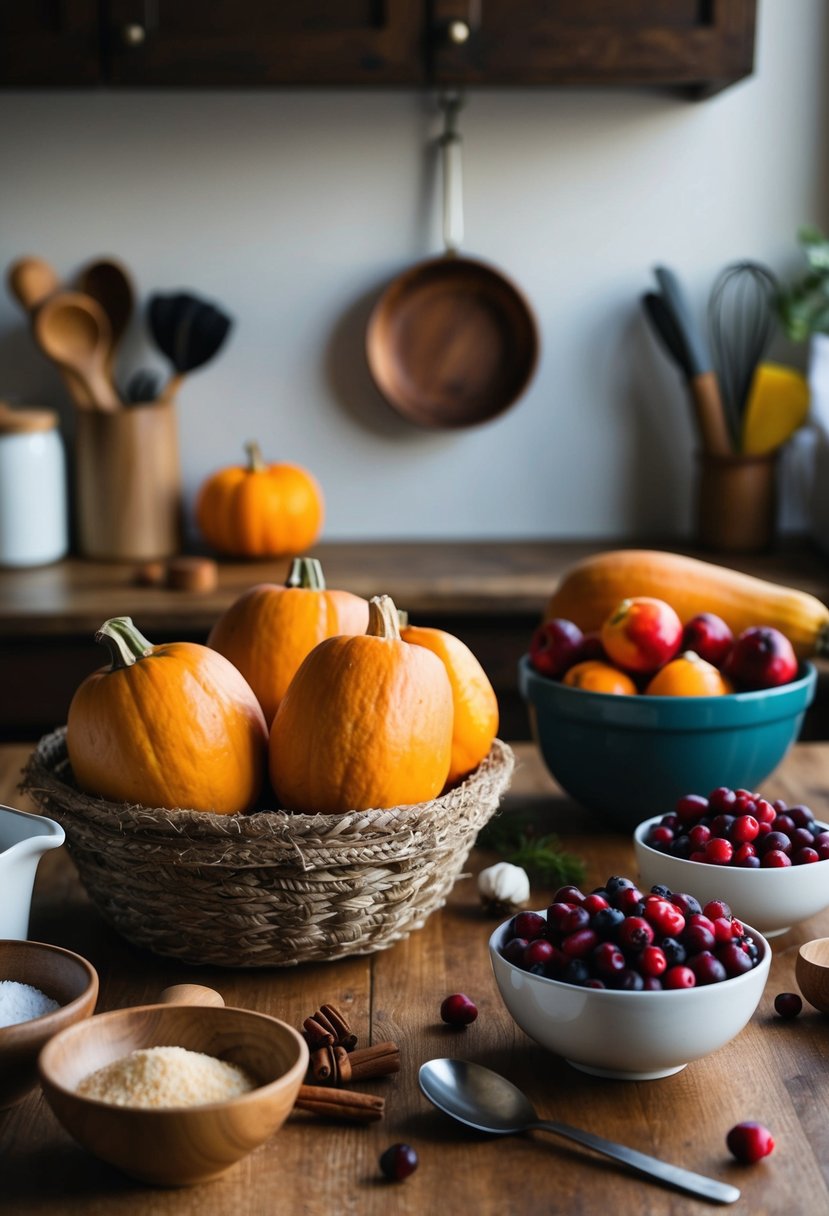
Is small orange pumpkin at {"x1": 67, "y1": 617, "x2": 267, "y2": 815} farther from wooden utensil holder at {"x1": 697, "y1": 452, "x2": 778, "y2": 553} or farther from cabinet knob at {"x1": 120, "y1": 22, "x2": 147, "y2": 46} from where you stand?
wooden utensil holder at {"x1": 697, "y1": 452, "x2": 778, "y2": 553}

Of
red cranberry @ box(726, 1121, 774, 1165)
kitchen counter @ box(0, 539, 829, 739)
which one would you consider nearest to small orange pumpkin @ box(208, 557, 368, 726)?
red cranberry @ box(726, 1121, 774, 1165)

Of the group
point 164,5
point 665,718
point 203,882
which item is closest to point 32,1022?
point 203,882

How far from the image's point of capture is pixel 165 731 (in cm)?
92

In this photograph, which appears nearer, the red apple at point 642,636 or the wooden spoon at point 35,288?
the red apple at point 642,636

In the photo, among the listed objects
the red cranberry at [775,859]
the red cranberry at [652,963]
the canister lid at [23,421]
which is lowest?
the red cranberry at [775,859]

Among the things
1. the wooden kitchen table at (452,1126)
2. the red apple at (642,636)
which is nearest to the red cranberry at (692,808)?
the wooden kitchen table at (452,1126)

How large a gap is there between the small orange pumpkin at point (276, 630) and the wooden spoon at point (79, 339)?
1.60m

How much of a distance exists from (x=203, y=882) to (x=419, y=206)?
2.07 meters

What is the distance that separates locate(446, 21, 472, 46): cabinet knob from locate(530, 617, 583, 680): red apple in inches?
55.1

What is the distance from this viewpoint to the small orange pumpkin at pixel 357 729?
922 millimetres

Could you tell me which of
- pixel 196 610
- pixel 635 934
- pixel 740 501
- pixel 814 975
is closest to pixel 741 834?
pixel 814 975

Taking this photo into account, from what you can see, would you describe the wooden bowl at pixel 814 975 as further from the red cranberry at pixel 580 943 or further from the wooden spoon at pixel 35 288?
the wooden spoon at pixel 35 288

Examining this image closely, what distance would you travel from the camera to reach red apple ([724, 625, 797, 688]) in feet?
4.00

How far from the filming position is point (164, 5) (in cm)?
226
